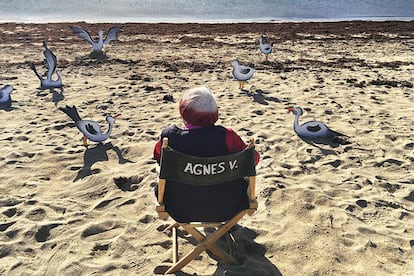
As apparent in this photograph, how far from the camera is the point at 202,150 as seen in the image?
289 cm

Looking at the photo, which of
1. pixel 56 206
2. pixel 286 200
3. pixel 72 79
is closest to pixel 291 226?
pixel 286 200

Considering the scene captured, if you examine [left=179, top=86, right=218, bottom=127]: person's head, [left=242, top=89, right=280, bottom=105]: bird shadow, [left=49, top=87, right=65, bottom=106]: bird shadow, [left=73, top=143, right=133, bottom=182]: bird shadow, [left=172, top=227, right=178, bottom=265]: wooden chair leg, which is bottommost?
[left=172, top=227, right=178, bottom=265]: wooden chair leg

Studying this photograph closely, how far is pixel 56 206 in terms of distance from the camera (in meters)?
4.39

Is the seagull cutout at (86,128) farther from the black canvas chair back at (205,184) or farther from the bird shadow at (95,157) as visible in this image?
the black canvas chair back at (205,184)

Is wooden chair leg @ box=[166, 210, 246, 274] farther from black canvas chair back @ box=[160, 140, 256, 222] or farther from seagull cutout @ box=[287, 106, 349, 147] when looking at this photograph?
seagull cutout @ box=[287, 106, 349, 147]

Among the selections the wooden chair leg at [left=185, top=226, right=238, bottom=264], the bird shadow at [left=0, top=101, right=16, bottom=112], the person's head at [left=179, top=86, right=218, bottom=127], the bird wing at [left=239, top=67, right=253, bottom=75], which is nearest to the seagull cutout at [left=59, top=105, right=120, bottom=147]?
the bird shadow at [left=0, top=101, right=16, bottom=112]

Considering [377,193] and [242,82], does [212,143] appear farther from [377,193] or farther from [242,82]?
[242,82]

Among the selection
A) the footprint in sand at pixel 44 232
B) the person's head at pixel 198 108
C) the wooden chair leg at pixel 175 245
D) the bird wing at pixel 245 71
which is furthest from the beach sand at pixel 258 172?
the person's head at pixel 198 108

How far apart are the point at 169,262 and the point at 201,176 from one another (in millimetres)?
1136

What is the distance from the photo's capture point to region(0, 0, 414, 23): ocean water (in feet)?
117

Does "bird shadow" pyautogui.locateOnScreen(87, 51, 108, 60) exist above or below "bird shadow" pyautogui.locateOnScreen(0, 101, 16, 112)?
above

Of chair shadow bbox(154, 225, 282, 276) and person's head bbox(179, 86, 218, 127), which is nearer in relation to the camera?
person's head bbox(179, 86, 218, 127)

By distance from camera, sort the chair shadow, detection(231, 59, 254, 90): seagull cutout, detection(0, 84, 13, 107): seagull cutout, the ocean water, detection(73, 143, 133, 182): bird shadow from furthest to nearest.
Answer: the ocean water
detection(231, 59, 254, 90): seagull cutout
detection(0, 84, 13, 107): seagull cutout
detection(73, 143, 133, 182): bird shadow
the chair shadow

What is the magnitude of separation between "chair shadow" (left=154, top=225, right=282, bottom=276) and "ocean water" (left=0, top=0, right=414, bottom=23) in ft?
104
